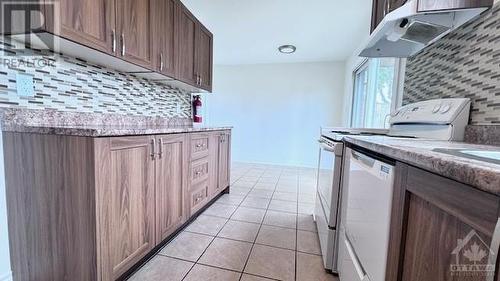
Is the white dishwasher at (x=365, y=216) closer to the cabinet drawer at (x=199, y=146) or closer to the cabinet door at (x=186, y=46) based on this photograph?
the cabinet drawer at (x=199, y=146)

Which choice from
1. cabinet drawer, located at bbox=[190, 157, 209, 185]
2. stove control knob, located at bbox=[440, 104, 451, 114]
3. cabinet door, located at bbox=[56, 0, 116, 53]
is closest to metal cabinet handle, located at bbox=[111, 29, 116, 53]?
cabinet door, located at bbox=[56, 0, 116, 53]

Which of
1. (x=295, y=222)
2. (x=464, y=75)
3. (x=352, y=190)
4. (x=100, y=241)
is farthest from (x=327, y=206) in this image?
(x=100, y=241)

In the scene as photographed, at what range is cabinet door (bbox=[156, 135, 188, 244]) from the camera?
5.12ft

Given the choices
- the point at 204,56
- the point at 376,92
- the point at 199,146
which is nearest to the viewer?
the point at 199,146

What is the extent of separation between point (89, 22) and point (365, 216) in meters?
1.77

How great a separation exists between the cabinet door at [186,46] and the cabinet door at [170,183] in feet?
2.92

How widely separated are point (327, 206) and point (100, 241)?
135 cm

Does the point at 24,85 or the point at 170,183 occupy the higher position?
the point at 24,85

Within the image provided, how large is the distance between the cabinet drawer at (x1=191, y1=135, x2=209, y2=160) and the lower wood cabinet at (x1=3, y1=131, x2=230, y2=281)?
2.14 feet

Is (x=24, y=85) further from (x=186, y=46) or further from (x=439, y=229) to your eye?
(x=439, y=229)

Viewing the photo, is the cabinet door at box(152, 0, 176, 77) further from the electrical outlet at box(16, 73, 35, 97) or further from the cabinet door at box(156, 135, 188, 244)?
the electrical outlet at box(16, 73, 35, 97)

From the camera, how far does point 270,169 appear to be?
4672 millimetres

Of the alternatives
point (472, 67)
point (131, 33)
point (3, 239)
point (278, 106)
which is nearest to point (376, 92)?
point (472, 67)

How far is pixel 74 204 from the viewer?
3.59 ft
